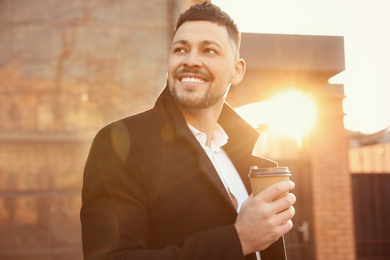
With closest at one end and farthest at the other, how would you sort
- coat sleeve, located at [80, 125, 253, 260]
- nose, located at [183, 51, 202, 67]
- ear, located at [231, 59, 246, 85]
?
1. coat sleeve, located at [80, 125, 253, 260]
2. nose, located at [183, 51, 202, 67]
3. ear, located at [231, 59, 246, 85]

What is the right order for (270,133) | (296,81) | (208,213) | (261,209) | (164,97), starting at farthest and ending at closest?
(270,133) → (296,81) → (164,97) → (208,213) → (261,209)

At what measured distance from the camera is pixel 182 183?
5.69 ft

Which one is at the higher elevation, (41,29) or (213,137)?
(41,29)

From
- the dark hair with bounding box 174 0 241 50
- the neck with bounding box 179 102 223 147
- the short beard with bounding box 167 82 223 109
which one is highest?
the dark hair with bounding box 174 0 241 50

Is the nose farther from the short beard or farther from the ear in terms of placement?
the ear

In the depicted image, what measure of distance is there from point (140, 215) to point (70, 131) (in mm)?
2875

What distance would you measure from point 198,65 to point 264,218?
79 cm

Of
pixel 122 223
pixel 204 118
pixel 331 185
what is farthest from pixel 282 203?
pixel 331 185

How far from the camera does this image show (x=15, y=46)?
4.25m

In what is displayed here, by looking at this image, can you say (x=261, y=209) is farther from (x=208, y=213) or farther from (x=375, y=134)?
(x=375, y=134)

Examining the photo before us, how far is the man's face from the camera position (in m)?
1.96

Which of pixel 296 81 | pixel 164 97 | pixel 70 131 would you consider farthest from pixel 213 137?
pixel 296 81

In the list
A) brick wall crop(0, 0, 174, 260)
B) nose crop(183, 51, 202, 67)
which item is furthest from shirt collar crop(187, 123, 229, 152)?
brick wall crop(0, 0, 174, 260)

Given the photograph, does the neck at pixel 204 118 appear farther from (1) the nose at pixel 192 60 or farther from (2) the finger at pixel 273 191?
(2) the finger at pixel 273 191
